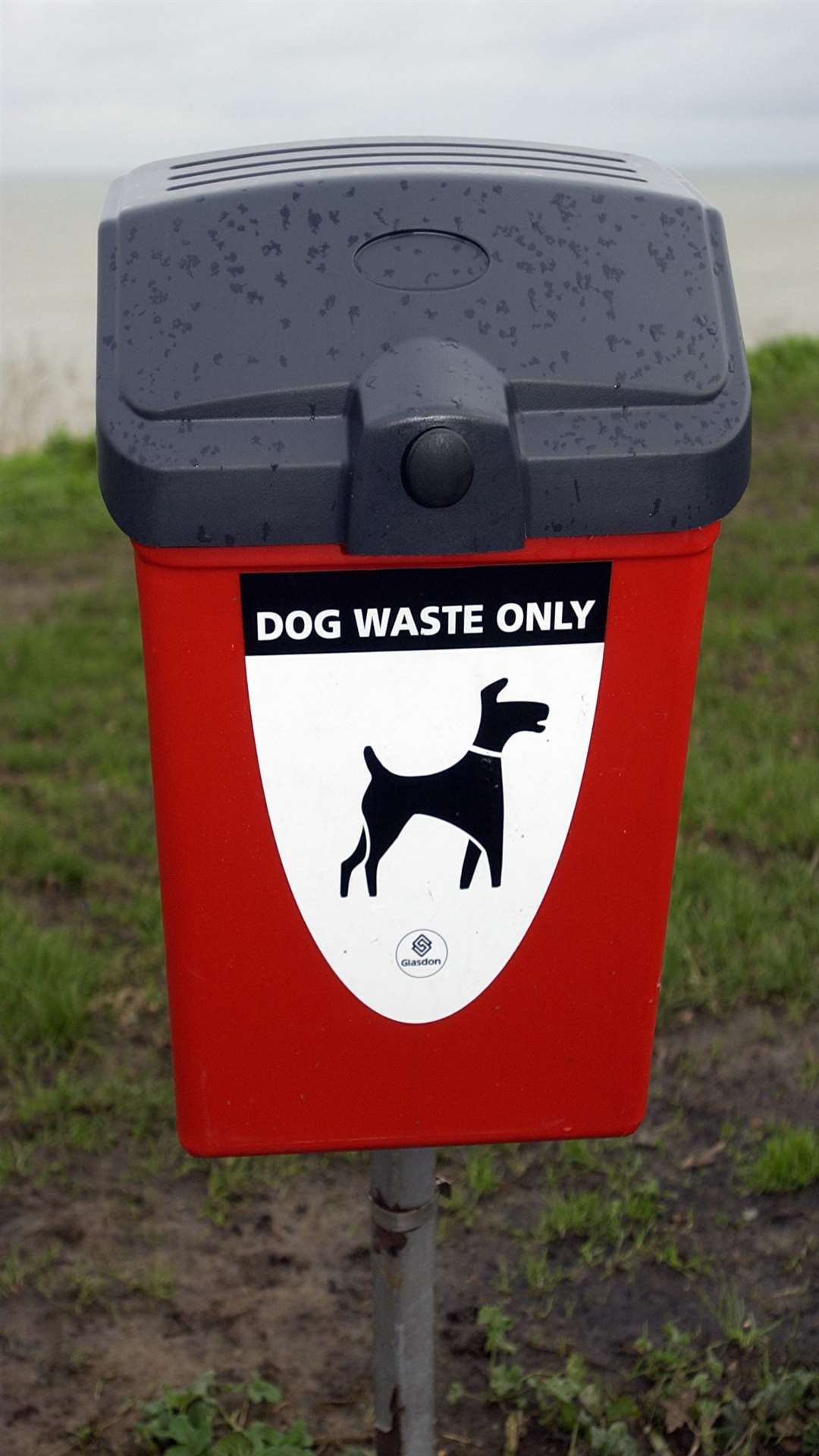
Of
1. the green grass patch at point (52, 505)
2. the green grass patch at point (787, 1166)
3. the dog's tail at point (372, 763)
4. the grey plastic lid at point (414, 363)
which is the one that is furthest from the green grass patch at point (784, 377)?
the dog's tail at point (372, 763)

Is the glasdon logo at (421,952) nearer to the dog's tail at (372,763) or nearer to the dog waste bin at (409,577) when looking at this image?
the dog waste bin at (409,577)

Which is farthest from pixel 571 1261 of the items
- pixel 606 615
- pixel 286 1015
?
pixel 606 615

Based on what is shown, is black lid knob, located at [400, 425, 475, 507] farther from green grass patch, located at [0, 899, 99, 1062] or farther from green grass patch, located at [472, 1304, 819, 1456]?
green grass patch, located at [0, 899, 99, 1062]

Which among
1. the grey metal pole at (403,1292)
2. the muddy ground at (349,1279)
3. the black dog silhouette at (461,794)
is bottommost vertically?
the muddy ground at (349,1279)

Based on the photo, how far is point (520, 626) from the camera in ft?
4.48

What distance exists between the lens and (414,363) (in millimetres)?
1305

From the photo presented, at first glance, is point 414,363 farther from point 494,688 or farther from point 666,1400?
point 666,1400

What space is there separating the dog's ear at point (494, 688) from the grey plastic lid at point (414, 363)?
138 millimetres

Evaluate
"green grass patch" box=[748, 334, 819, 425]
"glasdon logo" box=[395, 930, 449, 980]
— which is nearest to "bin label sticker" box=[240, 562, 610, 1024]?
"glasdon logo" box=[395, 930, 449, 980]

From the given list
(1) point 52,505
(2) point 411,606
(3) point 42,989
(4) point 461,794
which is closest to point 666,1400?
(4) point 461,794

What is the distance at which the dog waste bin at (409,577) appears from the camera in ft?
4.26

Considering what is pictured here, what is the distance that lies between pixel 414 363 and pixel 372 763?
36 centimetres

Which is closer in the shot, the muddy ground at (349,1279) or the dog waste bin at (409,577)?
the dog waste bin at (409,577)

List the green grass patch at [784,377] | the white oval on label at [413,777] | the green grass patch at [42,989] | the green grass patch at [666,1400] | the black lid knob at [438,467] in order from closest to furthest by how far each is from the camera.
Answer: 1. the black lid knob at [438,467]
2. the white oval on label at [413,777]
3. the green grass patch at [666,1400]
4. the green grass patch at [42,989]
5. the green grass patch at [784,377]
